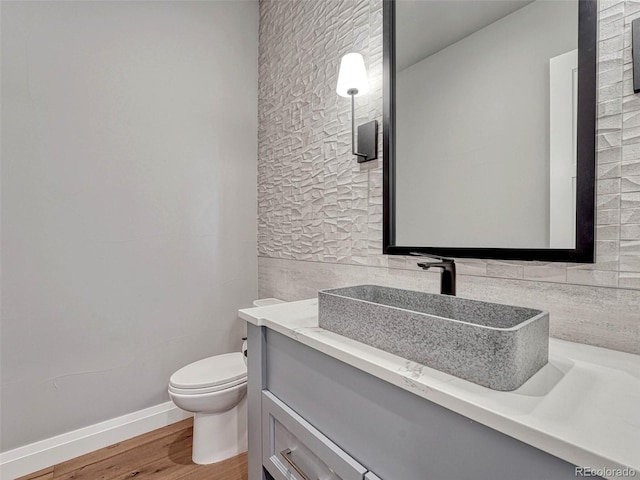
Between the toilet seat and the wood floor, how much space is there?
0.38 metres

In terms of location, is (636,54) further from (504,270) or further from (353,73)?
(353,73)

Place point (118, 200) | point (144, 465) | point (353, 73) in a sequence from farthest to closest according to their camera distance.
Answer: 1. point (118, 200)
2. point (144, 465)
3. point (353, 73)

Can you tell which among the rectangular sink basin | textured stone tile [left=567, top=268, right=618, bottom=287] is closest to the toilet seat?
the rectangular sink basin

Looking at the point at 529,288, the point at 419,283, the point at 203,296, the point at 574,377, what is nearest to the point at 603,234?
the point at 529,288

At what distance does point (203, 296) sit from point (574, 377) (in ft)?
6.03

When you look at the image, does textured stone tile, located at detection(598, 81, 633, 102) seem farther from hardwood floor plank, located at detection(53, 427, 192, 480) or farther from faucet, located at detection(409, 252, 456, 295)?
hardwood floor plank, located at detection(53, 427, 192, 480)

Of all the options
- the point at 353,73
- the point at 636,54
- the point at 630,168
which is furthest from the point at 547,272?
the point at 353,73

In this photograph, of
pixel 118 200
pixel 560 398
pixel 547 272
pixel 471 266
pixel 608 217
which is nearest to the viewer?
pixel 560 398

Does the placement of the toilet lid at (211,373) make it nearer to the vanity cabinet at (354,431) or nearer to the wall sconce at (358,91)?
the vanity cabinet at (354,431)

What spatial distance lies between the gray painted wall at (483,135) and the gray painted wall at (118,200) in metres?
1.26

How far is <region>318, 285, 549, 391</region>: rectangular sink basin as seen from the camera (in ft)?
1.78

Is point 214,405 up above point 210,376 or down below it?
below

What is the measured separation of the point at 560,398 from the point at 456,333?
18 centimetres

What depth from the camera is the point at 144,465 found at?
1521mm
